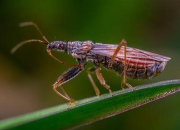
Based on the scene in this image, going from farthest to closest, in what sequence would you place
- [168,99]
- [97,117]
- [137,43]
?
[137,43] → [168,99] → [97,117]

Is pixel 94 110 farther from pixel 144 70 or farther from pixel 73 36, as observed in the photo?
pixel 73 36

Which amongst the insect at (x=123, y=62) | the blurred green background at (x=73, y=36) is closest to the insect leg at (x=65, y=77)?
the insect at (x=123, y=62)

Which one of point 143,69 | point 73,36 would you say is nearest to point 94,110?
point 143,69

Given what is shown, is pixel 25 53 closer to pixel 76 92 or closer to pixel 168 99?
pixel 76 92

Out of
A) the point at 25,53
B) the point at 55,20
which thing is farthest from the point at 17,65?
the point at 55,20

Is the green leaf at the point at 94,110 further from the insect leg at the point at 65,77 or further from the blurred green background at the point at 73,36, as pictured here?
the blurred green background at the point at 73,36
